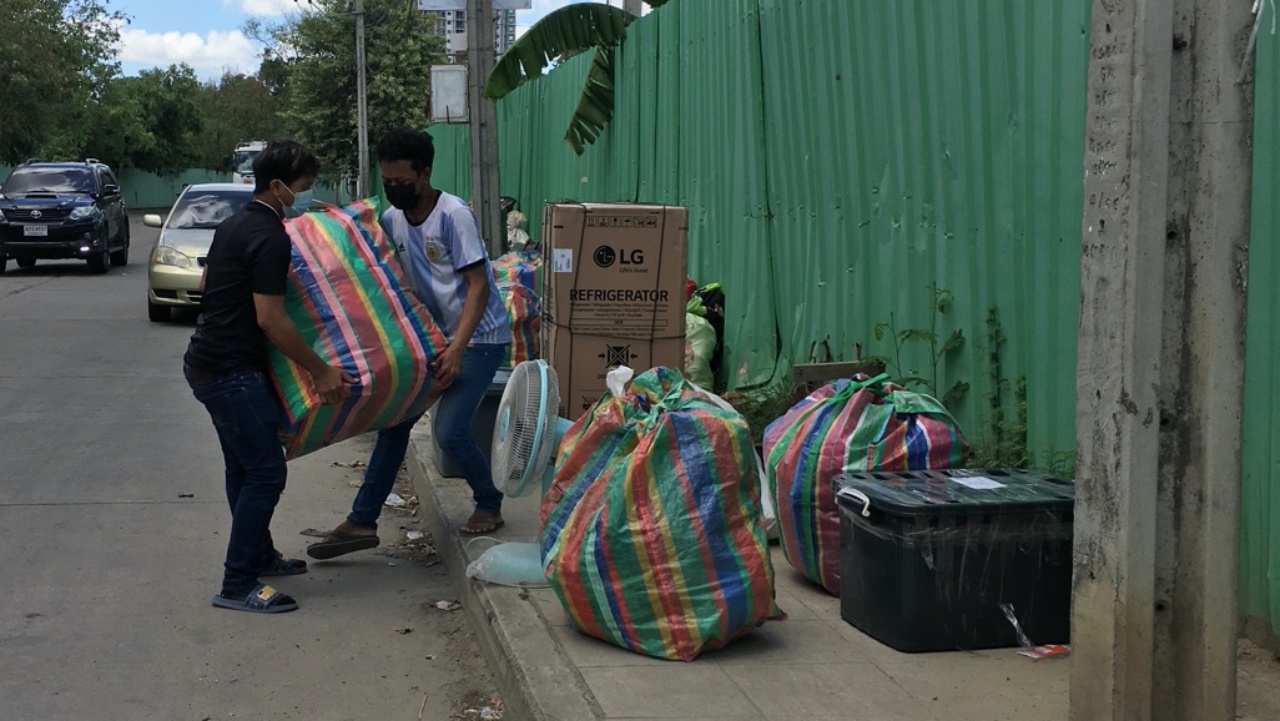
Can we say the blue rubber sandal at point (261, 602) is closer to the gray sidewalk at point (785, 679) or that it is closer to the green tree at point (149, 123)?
the gray sidewalk at point (785, 679)

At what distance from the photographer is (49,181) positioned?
77.4 ft

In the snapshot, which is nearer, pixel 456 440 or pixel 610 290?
pixel 456 440

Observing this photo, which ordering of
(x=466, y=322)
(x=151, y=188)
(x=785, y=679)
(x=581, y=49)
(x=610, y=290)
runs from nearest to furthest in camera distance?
(x=785, y=679)
(x=466, y=322)
(x=610, y=290)
(x=581, y=49)
(x=151, y=188)

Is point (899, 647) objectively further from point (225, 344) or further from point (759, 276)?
point (759, 276)

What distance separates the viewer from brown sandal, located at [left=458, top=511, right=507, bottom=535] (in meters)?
6.51

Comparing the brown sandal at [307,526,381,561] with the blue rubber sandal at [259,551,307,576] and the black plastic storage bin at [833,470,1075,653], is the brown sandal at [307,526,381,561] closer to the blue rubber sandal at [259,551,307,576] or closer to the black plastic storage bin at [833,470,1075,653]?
the blue rubber sandal at [259,551,307,576]

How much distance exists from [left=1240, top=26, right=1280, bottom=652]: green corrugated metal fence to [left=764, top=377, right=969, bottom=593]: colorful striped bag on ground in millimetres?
1082

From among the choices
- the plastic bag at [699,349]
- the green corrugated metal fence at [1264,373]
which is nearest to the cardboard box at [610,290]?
the plastic bag at [699,349]

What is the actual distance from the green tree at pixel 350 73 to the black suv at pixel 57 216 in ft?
70.9

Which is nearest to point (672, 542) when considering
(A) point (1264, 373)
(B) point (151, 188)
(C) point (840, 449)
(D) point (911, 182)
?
(C) point (840, 449)

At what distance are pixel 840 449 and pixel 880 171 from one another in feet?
7.57

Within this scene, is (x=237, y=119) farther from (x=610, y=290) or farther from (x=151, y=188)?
(x=610, y=290)

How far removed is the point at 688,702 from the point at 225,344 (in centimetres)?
247

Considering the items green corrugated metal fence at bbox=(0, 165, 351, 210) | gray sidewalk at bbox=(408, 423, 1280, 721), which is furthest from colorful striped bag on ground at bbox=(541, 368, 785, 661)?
green corrugated metal fence at bbox=(0, 165, 351, 210)
